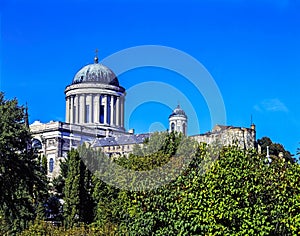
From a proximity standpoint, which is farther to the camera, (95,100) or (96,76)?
(96,76)

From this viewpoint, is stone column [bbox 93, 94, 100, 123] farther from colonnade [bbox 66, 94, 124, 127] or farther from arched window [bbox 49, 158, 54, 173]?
arched window [bbox 49, 158, 54, 173]

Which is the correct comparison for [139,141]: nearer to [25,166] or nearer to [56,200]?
[56,200]

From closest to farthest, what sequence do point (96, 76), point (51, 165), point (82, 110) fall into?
point (51, 165)
point (82, 110)
point (96, 76)

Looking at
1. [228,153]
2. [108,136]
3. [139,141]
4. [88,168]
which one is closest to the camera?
[228,153]

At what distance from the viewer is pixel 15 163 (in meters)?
45.6

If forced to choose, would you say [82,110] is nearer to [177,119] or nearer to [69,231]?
[177,119]

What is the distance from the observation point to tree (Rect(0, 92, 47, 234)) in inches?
1762

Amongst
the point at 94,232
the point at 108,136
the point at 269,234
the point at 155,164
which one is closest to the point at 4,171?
the point at 94,232

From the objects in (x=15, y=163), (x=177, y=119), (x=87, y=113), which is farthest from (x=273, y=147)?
(x=15, y=163)

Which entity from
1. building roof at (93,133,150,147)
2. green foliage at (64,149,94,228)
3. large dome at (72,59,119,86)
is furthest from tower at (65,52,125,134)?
green foliage at (64,149,94,228)

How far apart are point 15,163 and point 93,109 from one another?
84.3 meters

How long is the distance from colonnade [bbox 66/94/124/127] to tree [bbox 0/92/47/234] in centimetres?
8002

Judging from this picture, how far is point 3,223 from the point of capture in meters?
53.0

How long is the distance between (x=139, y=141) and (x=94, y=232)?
6280 centimetres
